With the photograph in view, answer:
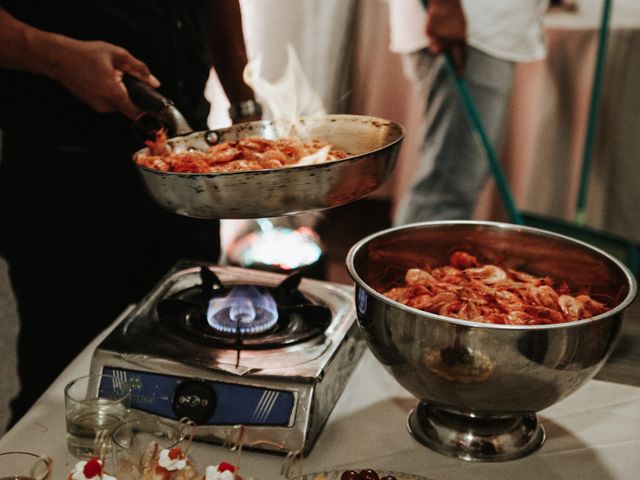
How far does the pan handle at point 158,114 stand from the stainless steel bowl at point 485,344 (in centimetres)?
33

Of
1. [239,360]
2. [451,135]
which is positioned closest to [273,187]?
[239,360]

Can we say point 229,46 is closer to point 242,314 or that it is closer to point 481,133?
point 242,314

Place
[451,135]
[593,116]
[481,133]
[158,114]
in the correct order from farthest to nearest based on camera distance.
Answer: [451,135], [593,116], [481,133], [158,114]

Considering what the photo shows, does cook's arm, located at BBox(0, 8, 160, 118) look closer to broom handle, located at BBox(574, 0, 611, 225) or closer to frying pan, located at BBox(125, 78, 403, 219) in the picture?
frying pan, located at BBox(125, 78, 403, 219)

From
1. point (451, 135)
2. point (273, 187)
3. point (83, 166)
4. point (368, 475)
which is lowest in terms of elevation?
point (451, 135)

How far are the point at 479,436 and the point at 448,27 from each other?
2009 mm

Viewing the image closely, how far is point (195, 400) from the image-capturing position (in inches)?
40.3

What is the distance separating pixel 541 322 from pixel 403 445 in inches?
10.6

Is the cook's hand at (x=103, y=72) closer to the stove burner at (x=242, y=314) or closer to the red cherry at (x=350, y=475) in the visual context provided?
the stove burner at (x=242, y=314)

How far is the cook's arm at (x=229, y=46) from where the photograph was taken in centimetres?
148

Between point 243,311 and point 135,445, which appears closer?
point 135,445

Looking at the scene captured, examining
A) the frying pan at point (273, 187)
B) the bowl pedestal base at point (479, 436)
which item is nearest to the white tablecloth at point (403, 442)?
the bowl pedestal base at point (479, 436)

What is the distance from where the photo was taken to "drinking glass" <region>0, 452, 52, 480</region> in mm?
887

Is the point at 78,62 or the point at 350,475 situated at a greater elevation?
the point at 78,62
